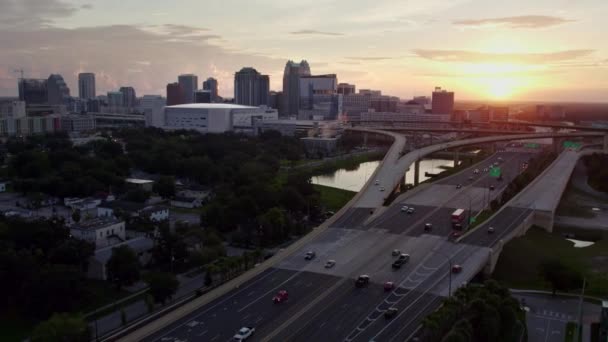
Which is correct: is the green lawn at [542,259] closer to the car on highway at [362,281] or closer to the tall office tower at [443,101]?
the car on highway at [362,281]

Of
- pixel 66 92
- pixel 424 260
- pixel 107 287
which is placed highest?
pixel 66 92

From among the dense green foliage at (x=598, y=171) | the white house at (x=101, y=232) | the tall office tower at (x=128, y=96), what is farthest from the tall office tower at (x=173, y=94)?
the white house at (x=101, y=232)

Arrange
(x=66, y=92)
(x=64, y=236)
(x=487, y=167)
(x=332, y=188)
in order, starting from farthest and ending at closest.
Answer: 1. (x=66, y=92)
2. (x=487, y=167)
3. (x=332, y=188)
4. (x=64, y=236)

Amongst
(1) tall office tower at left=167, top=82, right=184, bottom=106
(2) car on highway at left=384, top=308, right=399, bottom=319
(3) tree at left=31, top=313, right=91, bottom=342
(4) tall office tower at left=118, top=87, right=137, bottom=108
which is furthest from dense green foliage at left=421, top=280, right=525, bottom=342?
(4) tall office tower at left=118, top=87, right=137, bottom=108

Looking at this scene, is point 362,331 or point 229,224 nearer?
point 362,331

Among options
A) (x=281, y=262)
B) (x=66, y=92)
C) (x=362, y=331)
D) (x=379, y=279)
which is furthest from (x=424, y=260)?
(x=66, y=92)

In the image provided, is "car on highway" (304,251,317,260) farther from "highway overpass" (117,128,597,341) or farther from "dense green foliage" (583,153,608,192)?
"dense green foliage" (583,153,608,192)

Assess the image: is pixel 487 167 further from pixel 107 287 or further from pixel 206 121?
pixel 206 121

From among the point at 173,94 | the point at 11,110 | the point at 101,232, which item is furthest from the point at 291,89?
the point at 101,232
